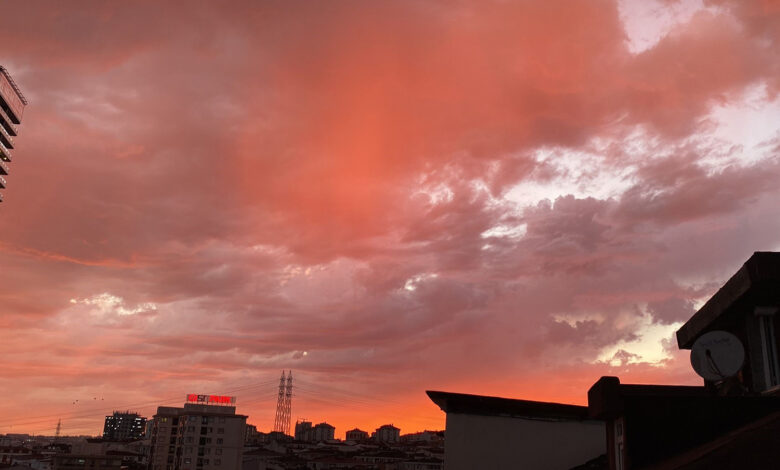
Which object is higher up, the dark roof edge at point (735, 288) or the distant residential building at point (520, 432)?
the dark roof edge at point (735, 288)

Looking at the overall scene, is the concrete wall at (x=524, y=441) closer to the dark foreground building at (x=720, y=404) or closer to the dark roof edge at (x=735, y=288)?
the dark foreground building at (x=720, y=404)

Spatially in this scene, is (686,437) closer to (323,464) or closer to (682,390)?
(682,390)

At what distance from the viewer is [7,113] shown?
153500 mm

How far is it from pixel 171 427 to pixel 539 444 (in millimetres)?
192905

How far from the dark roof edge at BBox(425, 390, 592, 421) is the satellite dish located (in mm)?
10625

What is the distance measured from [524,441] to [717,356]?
12400mm

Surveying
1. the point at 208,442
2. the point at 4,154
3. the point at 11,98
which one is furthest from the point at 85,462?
the point at 11,98

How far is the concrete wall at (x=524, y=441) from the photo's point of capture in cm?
2794

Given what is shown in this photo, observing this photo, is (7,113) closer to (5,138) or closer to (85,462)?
(5,138)

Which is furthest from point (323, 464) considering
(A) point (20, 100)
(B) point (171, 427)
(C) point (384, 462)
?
(A) point (20, 100)

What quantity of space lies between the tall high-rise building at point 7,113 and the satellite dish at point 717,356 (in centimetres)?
16061

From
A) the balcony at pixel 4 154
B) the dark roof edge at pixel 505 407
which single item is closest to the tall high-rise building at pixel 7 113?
the balcony at pixel 4 154

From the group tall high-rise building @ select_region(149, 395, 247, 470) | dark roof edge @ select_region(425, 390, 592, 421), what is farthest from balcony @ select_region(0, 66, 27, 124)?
dark roof edge @ select_region(425, 390, 592, 421)

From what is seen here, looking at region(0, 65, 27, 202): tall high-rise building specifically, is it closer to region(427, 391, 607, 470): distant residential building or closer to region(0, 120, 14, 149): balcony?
region(0, 120, 14, 149): balcony
